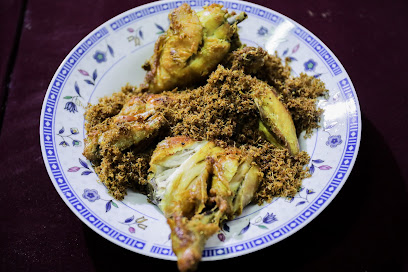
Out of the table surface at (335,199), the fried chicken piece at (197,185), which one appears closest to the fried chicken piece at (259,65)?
the fried chicken piece at (197,185)

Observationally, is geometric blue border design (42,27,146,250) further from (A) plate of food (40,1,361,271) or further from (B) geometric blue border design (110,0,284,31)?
(B) geometric blue border design (110,0,284,31)

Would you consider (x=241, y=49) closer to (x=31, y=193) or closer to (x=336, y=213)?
(x=336, y=213)

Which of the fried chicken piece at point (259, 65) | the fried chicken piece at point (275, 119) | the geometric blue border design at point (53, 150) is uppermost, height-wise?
the fried chicken piece at point (259, 65)

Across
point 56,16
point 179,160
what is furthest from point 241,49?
point 56,16

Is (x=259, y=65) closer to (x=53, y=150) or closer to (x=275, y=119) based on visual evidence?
(x=275, y=119)

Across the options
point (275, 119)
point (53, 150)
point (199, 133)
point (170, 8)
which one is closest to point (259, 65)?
point (275, 119)

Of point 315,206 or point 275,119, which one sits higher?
point 275,119

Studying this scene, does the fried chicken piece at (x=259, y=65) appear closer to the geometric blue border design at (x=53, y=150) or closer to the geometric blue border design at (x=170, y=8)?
the geometric blue border design at (x=170, y=8)
